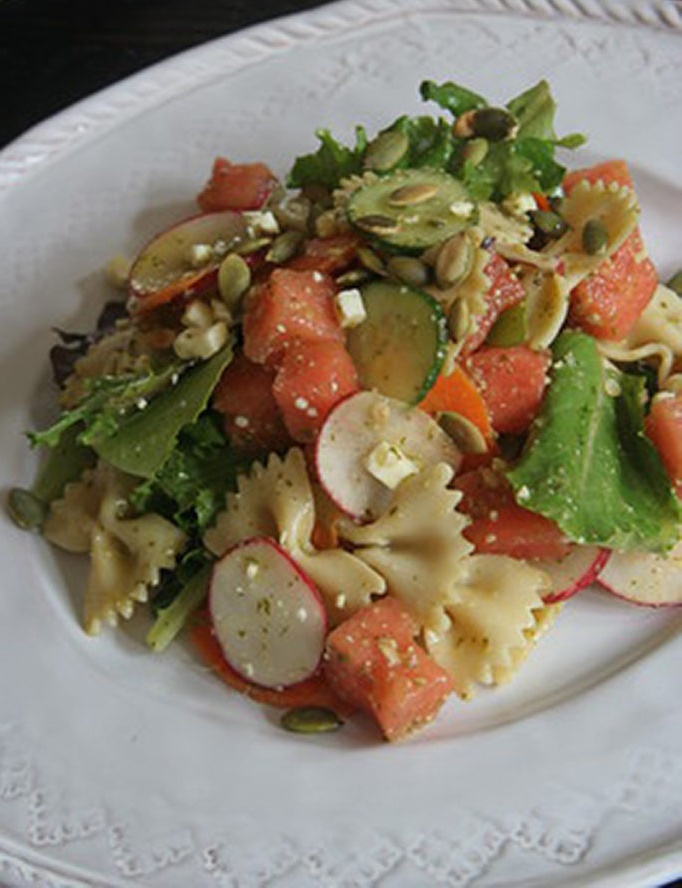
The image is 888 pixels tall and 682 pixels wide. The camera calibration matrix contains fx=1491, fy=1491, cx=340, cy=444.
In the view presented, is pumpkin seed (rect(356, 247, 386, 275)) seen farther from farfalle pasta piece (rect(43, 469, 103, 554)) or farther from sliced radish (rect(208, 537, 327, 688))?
farfalle pasta piece (rect(43, 469, 103, 554))

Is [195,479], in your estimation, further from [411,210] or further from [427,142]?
[427,142]

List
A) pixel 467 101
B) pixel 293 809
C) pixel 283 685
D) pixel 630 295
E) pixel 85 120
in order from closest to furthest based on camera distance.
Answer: pixel 293 809 → pixel 283 685 → pixel 630 295 → pixel 467 101 → pixel 85 120

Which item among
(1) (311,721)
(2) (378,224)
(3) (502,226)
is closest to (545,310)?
(3) (502,226)

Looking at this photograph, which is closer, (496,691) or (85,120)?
(496,691)

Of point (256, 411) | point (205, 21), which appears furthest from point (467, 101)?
point (205, 21)

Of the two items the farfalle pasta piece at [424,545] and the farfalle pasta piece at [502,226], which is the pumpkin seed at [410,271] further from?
the farfalle pasta piece at [424,545]

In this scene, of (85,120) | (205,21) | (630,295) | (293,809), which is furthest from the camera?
(205,21)

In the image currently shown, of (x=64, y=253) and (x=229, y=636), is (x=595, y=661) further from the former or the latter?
(x=64, y=253)
